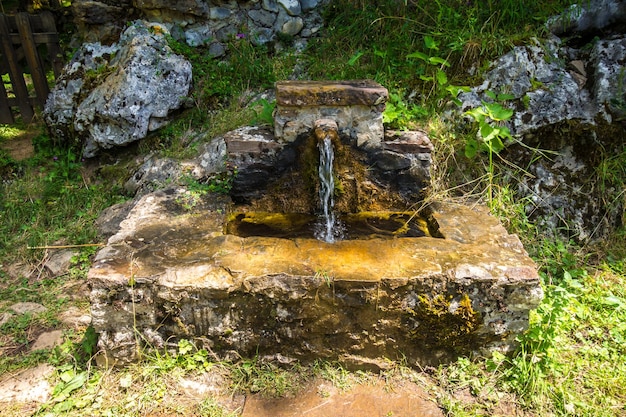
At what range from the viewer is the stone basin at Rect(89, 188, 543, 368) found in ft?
7.69

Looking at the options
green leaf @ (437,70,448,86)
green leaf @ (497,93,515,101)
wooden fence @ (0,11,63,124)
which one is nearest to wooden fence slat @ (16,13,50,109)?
wooden fence @ (0,11,63,124)

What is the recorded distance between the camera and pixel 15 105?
512 cm

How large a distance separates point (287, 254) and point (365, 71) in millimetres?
2432

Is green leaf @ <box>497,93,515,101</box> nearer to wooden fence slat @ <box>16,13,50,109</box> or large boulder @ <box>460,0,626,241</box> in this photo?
large boulder @ <box>460,0,626,241</box>

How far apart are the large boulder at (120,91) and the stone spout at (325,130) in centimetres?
193

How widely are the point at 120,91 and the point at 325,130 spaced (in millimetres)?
2352

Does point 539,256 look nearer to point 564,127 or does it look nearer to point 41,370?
point 564,127

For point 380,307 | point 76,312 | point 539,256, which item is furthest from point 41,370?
point 539,256

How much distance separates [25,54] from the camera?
4852 mm

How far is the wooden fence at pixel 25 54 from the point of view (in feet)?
15.6

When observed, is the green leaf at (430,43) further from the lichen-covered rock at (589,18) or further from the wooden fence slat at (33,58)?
the wooden fence slat at (33,58)

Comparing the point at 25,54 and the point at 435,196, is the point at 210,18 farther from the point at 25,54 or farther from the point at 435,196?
the point at 435,196

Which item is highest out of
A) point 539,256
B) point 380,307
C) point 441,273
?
point 441,273

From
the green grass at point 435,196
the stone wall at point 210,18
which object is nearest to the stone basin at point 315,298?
the green grass at point 435,196
